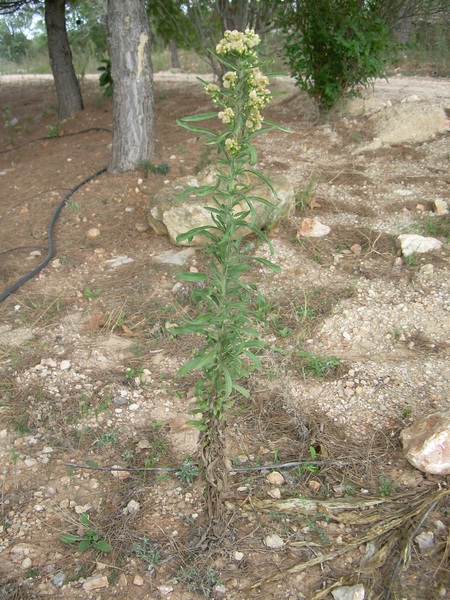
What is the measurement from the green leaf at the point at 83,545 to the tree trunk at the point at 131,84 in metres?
3.93

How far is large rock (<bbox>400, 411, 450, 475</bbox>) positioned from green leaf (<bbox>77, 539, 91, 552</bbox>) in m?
1.47

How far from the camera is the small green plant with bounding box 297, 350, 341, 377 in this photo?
3.08 m

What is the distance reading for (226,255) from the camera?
6.29ft

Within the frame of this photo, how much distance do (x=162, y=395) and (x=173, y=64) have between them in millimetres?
13596

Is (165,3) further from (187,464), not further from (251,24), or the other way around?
(187,464)

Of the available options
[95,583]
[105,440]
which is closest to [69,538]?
[95,583]

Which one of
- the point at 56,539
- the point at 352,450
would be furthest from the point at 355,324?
the point at 56,539

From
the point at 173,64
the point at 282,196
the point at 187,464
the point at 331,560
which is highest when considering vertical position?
the point at 173,64

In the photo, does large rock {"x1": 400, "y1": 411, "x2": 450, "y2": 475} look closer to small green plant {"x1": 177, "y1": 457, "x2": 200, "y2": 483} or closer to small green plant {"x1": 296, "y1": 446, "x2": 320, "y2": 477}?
small green plant {"x1": 296, "y1": 446, "x2": 320, "y2": 477}

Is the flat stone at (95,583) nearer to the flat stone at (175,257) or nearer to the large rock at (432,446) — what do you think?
the large rock at (432,446)

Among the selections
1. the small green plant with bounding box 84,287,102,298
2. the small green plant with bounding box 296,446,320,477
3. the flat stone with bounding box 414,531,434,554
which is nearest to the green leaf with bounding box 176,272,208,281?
the small green plant with bounding box 296,446,320,477

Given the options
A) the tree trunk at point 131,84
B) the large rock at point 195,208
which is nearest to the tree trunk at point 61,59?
the tree trunk at point 131,84

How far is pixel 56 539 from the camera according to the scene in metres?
2.29

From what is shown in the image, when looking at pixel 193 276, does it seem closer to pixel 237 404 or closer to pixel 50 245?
pixel 237 404
